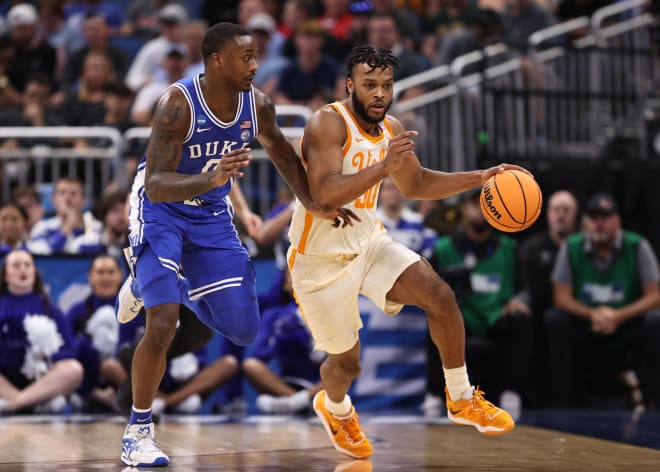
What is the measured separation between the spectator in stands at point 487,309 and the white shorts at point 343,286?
128 inches

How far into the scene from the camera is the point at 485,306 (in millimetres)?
9695

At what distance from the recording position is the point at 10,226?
378 inches

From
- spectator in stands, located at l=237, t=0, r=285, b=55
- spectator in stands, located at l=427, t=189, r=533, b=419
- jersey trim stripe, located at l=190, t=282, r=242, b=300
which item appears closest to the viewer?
jersey trim stripe, located at l=190, t=282, r=242, b=300

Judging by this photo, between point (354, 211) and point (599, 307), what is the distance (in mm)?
4145

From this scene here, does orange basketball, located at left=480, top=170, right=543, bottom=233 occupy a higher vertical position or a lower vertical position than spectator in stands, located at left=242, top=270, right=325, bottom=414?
higher

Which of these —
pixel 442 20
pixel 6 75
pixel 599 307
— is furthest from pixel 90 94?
pixel 599 307

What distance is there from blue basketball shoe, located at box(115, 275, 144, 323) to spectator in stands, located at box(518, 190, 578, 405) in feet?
14.2

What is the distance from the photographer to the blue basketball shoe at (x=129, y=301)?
6398 mm

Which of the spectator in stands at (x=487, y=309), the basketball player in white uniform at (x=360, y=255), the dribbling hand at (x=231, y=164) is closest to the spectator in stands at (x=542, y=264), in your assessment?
the spectator in stands at (x=487, y=309)

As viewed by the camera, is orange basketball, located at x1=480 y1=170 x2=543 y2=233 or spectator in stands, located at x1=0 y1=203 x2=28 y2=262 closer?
orange basketball, located at x1=480 y1=170 x2=543 y2=233

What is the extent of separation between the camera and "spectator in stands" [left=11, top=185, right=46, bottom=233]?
10.1 meters

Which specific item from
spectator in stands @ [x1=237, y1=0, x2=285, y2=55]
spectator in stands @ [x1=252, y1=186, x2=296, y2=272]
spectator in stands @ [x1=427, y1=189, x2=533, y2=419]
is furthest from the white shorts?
spectator in stands @ [x1=237, y1=0, x2=285, y2=55]

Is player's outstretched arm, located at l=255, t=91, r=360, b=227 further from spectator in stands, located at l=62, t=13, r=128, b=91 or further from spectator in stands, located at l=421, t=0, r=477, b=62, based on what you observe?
spectator in stands, located at l=421, t=0, r=477, b=62

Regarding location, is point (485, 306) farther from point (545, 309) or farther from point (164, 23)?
point (164, 23)
